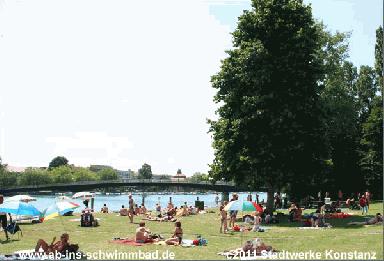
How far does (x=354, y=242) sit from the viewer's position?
19.5 m

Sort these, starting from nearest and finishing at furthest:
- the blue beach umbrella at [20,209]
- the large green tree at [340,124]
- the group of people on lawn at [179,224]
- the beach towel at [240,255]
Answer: the beach towel at [240,255] < the group of people on lawn at [179,224] < the blue beach umbrella at [20,209] < the large green tree at [340,124]

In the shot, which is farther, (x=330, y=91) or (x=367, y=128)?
(x=367, y=128)

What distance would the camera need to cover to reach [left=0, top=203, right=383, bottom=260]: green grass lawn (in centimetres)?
1884

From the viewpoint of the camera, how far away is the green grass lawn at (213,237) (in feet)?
61.8

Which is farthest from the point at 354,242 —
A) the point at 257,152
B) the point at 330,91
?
the point at 330,91

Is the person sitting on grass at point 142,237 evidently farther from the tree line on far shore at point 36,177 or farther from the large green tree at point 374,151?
the tree line on far shore at point 36,177

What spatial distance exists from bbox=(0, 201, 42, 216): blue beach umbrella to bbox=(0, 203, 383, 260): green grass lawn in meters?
1.40

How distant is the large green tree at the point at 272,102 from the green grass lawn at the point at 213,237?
4.48 m

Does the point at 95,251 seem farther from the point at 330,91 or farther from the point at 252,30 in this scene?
the point at 330,91

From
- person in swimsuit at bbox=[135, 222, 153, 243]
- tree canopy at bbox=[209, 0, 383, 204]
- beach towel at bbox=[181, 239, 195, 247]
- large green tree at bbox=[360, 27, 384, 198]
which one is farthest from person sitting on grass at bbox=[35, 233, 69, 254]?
large green tree at bbox=[360, 27, 384, 198]

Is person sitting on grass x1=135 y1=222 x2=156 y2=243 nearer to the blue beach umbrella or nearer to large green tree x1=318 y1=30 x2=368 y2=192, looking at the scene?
the blue beach umbrella

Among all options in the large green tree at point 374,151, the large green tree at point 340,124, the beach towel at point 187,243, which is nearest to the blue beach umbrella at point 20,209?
the beach towel at point 187,243

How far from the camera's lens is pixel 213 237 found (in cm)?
2364

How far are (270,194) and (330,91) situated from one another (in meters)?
20.8
